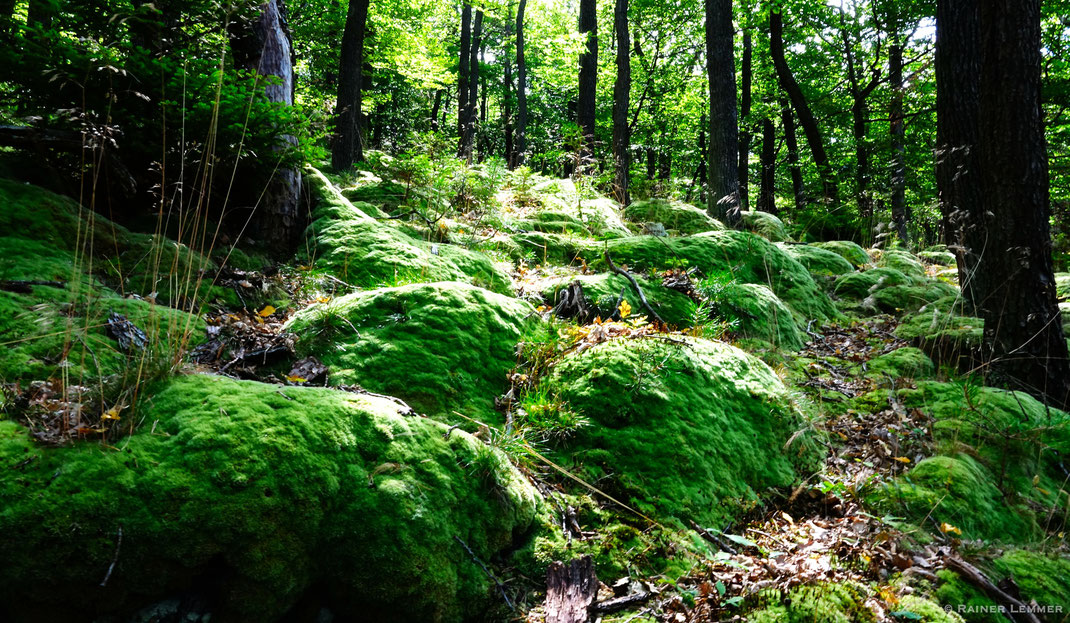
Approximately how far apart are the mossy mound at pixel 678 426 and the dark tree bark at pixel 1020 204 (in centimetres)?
246

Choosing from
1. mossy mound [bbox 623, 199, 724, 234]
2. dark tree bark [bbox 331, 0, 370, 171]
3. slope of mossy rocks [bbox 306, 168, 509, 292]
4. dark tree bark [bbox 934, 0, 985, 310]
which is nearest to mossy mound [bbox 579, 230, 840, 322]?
slope of mossy rocks [bbox 306, 168, 509, 292]

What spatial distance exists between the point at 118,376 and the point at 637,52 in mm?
23262

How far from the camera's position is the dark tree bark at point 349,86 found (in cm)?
891

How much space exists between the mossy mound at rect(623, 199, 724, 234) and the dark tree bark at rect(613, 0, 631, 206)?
2.46 feet

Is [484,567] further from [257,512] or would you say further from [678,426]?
[678,426]

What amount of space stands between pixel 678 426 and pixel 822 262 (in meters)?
5.63

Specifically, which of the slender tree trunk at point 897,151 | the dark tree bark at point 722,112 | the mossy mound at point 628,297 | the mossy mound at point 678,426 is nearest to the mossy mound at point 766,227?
the dark tree bark at point 722,112

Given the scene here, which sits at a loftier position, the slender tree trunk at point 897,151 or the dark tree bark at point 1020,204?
the slender tree trunk at point 897,151

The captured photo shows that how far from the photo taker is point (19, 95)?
3.88 m

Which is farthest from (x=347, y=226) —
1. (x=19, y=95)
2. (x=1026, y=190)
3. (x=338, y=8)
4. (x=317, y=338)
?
(x=338, y=8)

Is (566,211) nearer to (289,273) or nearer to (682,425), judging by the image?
(289,273)

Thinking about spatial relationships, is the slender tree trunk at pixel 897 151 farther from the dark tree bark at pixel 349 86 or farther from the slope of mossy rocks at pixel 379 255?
the dark tree bark at pixel 349 86

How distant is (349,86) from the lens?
9.18m

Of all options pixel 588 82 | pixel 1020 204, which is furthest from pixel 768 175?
pixel 1020 204
